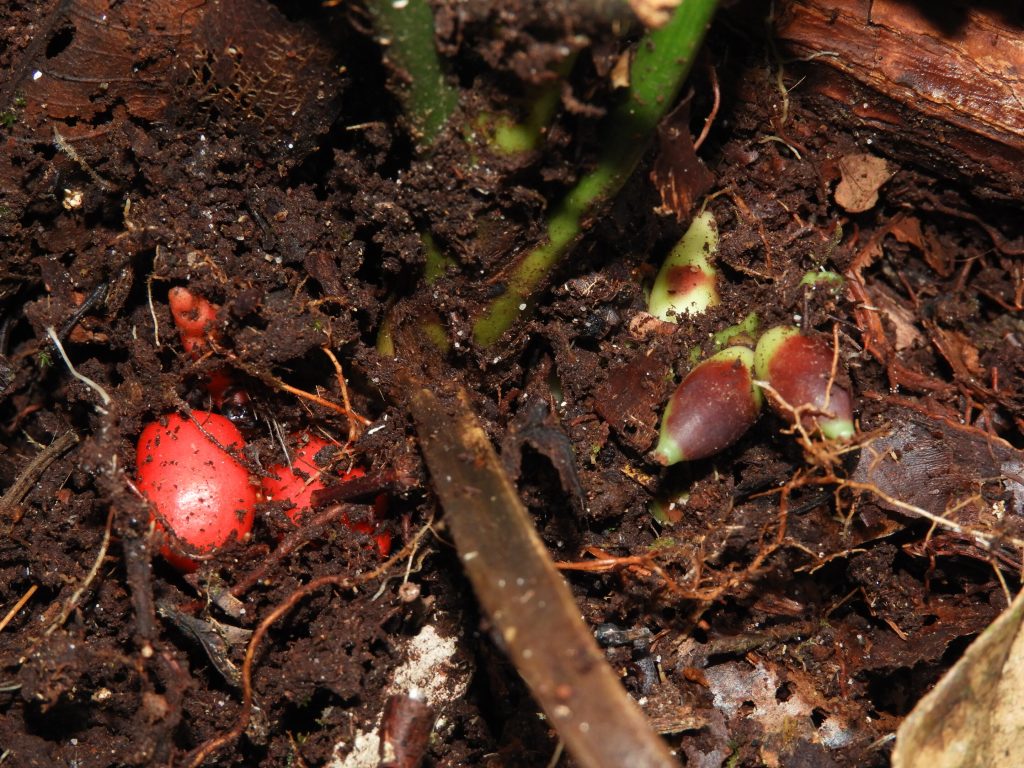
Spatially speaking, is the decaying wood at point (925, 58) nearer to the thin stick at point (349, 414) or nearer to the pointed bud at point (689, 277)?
the pointed bud at point (689, 277)

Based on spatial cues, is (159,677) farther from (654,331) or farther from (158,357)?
(654,331)

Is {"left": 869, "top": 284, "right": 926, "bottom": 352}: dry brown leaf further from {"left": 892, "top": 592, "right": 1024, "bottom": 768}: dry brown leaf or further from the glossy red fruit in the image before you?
the glossy red fruit

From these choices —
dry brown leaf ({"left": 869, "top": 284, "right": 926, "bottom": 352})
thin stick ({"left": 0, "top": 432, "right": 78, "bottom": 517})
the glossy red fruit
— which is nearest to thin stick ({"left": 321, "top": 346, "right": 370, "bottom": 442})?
the glossy red fruit

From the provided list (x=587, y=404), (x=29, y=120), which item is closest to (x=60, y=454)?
(x=29, y=120)

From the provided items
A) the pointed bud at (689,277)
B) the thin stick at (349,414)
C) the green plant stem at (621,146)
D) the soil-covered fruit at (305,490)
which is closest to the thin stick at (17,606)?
the soil-covered fruit at (305,490)

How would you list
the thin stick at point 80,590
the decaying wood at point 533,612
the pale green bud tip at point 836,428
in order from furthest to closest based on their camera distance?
the pale green bud tip at point 836,428 < the thin stick at point 80,590 < the decaying wood at point 533,612

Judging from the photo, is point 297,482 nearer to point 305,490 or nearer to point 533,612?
point 305,490
